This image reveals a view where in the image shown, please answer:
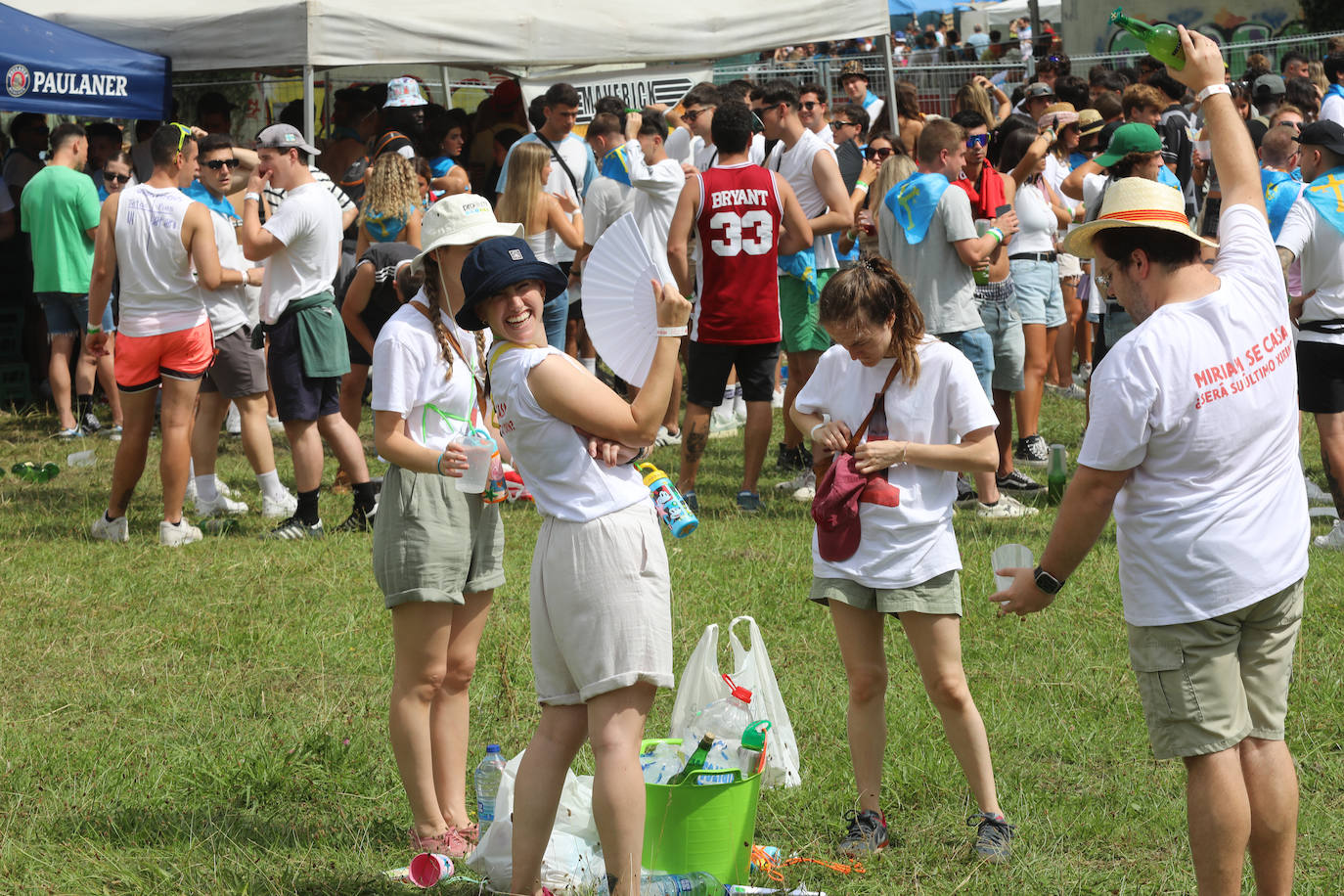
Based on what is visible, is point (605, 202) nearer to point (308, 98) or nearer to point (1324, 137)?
point (308, 98)

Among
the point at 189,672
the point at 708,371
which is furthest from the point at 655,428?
the point at 708,371

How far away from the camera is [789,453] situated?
9.05 meters

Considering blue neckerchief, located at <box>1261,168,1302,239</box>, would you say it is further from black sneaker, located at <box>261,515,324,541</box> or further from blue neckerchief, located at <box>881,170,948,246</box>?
black sneaker, located at <box>261,515,324,541</box>

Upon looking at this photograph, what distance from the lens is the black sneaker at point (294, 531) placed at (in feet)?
25.1

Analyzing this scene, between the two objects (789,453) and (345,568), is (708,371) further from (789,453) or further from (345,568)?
(345,568)

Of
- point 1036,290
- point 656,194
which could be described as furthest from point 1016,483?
point 656,194

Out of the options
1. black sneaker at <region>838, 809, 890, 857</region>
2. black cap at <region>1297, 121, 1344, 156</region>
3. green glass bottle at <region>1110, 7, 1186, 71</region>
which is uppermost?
black cap at <region>1297, 121, 1344, 156</region>

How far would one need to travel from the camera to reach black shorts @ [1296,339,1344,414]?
6648mm

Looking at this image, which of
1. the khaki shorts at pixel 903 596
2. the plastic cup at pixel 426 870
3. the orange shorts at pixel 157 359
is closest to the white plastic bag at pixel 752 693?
the khaki shorts at pixel 903 596

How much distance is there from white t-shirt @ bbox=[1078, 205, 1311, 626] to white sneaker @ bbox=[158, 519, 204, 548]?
5.81 m

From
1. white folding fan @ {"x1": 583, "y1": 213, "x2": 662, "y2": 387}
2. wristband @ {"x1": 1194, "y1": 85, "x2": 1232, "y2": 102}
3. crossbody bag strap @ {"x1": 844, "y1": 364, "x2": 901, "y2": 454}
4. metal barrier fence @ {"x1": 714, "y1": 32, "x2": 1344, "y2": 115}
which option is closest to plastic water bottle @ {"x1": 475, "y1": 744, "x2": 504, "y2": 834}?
white folding fan @ {"x1": 583, "y1": 213, "x2": 662, "y2": 387}

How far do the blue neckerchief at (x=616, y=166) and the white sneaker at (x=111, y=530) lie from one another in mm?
4169

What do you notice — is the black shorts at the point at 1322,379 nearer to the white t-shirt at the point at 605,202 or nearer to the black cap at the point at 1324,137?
the black cap at the point at 1324,137

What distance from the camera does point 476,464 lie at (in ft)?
12.1
